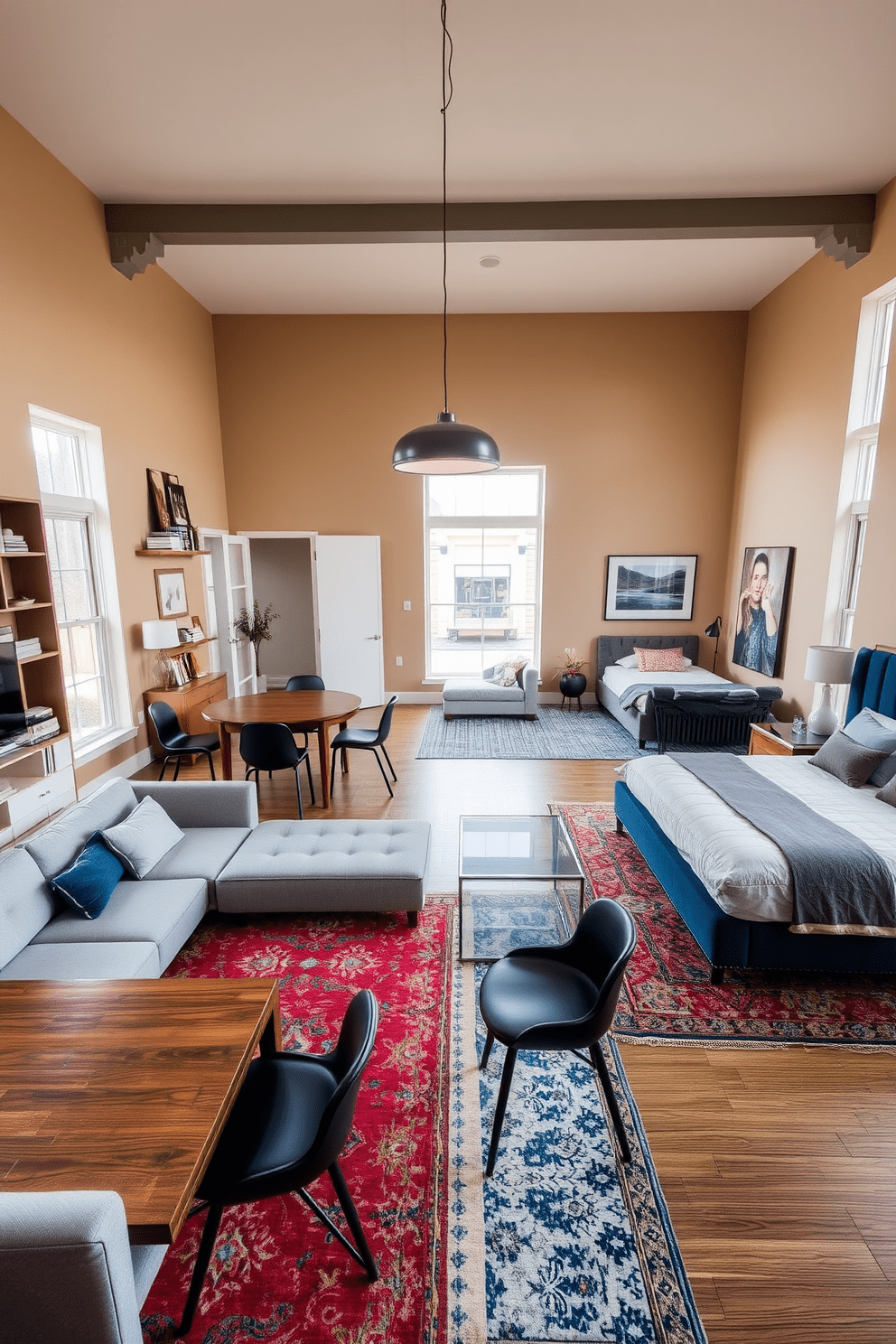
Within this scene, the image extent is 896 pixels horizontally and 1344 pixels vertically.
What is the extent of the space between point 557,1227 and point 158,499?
6.04m

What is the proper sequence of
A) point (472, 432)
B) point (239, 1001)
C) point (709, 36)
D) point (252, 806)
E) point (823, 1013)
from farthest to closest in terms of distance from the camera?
point (252, 806) < point (709, 36) < point (472, 432) < point (823, 1013) < point (239, 1001)

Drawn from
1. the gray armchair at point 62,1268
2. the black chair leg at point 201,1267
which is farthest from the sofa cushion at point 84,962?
the gray armchair at point 62,1268

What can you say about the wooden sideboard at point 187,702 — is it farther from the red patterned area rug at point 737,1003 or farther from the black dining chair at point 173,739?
the red patterned area rug at point 737,1003

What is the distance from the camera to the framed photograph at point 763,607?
21.2ft

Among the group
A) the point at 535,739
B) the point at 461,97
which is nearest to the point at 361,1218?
the point at 535,739

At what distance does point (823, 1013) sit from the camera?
9.20 feet

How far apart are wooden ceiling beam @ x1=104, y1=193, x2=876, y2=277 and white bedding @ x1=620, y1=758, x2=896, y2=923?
4194 millimetres

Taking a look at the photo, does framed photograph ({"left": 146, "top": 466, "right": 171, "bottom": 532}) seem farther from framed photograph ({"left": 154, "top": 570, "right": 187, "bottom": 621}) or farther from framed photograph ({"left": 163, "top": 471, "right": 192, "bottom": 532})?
framed photograph ({"left": 154, "top": 570, "right": 187, "bottom": 621})

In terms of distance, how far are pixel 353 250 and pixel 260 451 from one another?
2.70m

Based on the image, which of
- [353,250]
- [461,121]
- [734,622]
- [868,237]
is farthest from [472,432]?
[734,622]

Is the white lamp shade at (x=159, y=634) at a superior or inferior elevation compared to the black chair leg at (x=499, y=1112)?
superior

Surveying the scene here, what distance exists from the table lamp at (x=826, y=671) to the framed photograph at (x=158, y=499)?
5.72 metres

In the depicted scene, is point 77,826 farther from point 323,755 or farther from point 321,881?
point 323,755

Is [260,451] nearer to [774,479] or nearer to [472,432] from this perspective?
[472,432]
